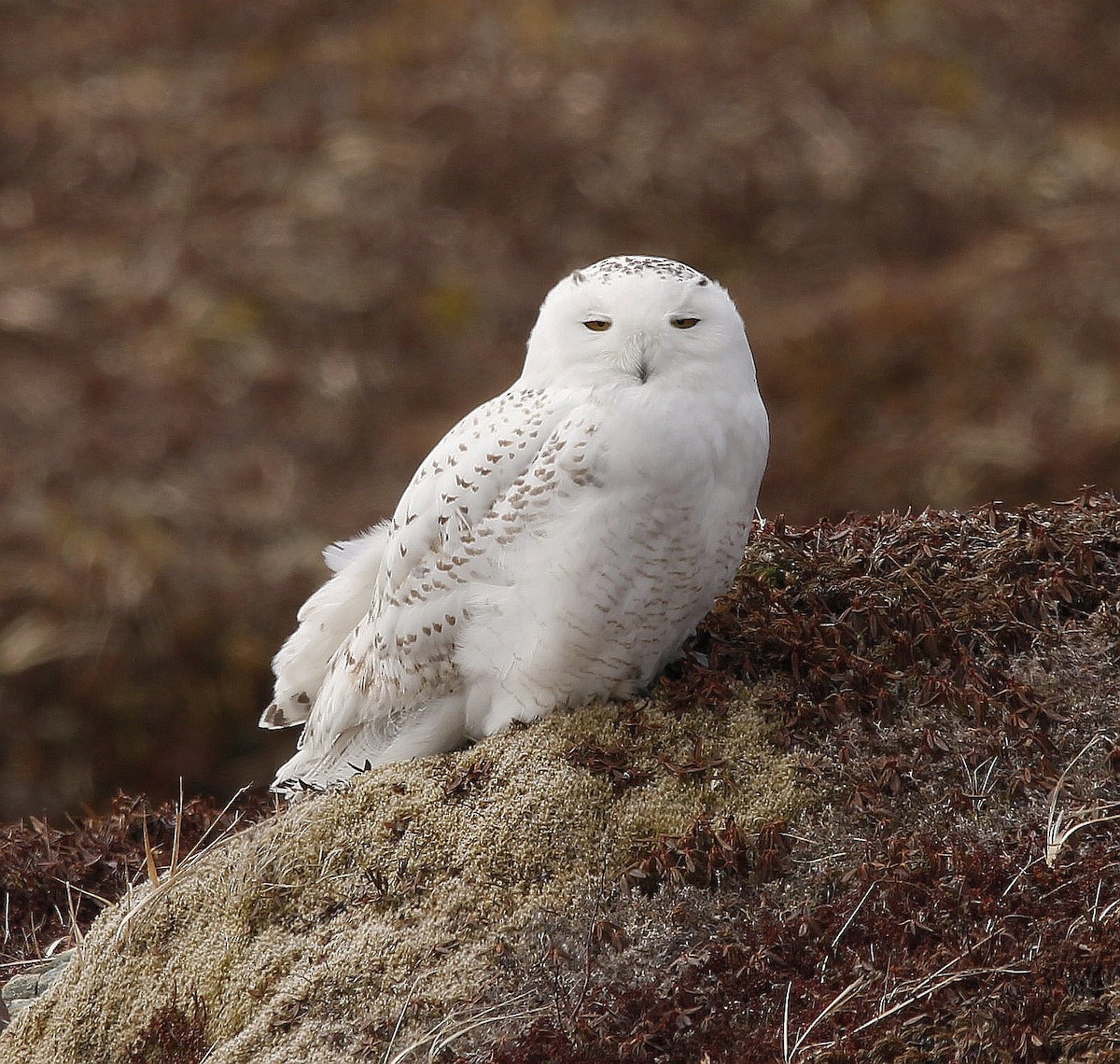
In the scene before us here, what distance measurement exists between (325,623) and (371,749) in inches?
20.7

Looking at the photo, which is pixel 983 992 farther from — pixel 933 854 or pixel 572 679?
pixel 572 679

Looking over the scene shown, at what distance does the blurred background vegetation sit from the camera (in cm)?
1038

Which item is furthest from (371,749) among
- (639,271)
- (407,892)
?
(639,271)

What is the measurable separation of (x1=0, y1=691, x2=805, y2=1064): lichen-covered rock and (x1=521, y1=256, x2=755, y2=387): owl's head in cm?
93

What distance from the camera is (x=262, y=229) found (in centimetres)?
1283

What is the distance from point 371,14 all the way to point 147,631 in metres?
7.13

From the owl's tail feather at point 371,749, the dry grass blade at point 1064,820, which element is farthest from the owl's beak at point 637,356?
the dry grass blade at point 1064,820

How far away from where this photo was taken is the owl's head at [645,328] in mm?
4066

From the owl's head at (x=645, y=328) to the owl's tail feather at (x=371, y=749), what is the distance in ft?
3.60

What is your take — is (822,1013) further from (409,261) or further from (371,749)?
(409,261)

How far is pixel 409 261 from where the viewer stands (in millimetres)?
12711

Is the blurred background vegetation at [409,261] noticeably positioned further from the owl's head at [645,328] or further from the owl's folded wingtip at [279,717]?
the owl's head at [645,328]

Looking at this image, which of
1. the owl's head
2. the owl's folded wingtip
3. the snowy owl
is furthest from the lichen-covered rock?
the owl's head

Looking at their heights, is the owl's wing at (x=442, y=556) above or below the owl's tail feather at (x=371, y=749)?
above
